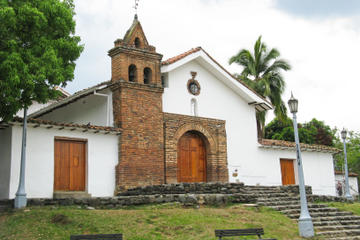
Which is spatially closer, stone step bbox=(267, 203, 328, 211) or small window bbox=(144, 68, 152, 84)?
stone step bbox=(267, 203, 328, 211)

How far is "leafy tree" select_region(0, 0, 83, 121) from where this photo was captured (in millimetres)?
10859

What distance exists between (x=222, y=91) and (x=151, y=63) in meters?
4.13

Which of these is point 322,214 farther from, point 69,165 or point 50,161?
point 50,161

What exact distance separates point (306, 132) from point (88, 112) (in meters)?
25.4

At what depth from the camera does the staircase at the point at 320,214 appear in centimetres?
1344

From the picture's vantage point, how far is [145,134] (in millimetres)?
16984

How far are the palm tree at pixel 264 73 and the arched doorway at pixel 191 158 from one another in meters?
9.19

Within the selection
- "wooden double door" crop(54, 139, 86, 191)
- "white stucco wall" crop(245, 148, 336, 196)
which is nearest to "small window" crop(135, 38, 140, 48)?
"wooden double door" crop(54, 139, 86, 191)

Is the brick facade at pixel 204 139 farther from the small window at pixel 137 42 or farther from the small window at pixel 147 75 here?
the small window at pixel 137 42

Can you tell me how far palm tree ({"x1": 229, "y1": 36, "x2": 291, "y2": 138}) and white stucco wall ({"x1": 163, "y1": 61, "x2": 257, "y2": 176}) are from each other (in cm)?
666

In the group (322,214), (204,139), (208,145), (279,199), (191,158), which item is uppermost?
(204,139)

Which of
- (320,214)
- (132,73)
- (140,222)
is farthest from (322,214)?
(132,73)

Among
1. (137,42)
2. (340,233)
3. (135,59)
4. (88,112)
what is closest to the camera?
(340,233)

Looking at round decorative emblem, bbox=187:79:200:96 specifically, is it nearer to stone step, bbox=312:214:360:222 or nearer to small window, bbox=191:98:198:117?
small window, bbox=191:98:198:117
